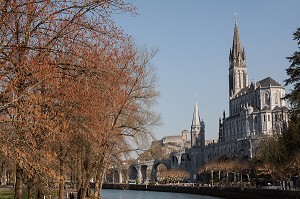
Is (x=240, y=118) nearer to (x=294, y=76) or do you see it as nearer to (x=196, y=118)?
(x=196, y=118)

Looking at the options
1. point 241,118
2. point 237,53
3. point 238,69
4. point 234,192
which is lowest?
point 234,192

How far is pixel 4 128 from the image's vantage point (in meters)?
10.5

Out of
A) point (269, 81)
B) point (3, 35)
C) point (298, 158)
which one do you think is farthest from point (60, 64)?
point (269, 81)

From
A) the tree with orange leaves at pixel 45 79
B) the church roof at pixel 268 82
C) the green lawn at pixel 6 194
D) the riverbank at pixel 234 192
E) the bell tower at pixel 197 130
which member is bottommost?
the riverbank at pixel 234 192

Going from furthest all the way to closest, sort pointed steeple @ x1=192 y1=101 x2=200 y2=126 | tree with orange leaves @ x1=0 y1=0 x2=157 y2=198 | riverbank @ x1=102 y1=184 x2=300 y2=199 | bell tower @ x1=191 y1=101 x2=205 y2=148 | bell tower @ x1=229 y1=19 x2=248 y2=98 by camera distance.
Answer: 1. pointed steeple @ x1=192 y1=101 x2=200 y2=126
2. bell tower @ x1=191 y1=101 x2=205 y2=148
3. bell tower @ x1=229 y1=19 x2=248 y2=98
4. riverbank @ x1=102 y1=184 x2=300 y2=199
5. tree with orange leaves @ x1=0 y1=0 x2=157 y2=198

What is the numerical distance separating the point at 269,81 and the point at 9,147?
463 ft

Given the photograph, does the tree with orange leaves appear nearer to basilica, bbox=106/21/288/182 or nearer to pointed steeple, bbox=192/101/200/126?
basilica, bbox=106/21/288/182

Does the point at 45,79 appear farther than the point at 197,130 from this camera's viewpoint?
No

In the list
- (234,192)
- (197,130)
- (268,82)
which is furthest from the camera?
(197,130)

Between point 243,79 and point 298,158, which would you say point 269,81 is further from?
point 298,158

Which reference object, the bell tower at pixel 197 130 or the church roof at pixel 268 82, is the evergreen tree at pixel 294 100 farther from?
the bell tower at pixel 197 130

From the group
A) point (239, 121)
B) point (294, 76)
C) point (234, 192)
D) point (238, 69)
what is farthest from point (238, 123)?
point (294, 76)

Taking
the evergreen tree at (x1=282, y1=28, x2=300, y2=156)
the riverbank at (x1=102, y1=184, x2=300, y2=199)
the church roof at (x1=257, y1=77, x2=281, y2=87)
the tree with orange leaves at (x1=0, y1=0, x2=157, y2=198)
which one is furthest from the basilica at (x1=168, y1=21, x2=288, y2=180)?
the tree with orange leaves at (x1=0, y1=0, x2=157, y2=198)

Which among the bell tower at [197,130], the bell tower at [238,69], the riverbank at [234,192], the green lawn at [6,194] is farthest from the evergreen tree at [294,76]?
the bell tower at [197,130]
